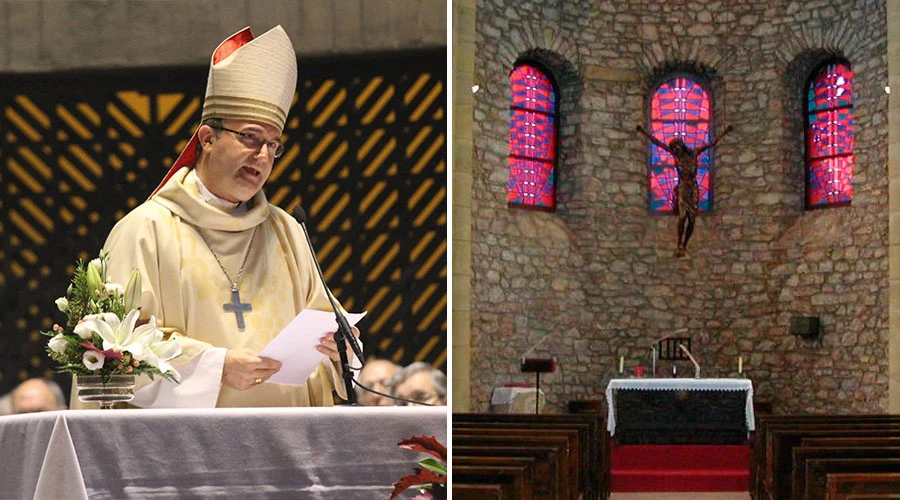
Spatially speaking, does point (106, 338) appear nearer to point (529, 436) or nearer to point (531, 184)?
point (529, 436)

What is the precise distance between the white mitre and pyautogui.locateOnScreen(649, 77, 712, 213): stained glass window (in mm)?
8509

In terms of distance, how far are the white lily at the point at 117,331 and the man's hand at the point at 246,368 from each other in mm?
280

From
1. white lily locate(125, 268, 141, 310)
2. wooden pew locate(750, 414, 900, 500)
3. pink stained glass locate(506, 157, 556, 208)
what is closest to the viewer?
white lily locate(125, 268, 141, 310)

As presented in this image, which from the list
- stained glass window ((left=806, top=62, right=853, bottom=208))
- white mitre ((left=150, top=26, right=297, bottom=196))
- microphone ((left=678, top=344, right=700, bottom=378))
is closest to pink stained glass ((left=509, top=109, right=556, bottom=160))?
microphone ((left=678, top=344, right=700, bottom=378))

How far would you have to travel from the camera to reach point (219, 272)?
3.59m

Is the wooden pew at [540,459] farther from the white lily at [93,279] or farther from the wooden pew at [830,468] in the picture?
the white lily at [93,279]

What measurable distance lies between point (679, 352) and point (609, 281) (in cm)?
94

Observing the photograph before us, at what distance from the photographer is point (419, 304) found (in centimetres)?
384

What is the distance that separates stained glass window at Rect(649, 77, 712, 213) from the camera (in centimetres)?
1177

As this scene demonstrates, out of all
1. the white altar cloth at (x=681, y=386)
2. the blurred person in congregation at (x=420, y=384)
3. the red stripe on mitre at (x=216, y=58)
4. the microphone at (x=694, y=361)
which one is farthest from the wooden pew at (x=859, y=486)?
the microphone at (x=694, y=361)

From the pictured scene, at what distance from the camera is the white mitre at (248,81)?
139 inches

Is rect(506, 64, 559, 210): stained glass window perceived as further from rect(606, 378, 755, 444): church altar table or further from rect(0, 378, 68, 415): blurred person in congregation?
rect(0, 378, 68, 415): blurred person in congregation

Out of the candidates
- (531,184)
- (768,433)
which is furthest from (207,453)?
(531,184)

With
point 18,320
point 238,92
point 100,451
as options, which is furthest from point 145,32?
point 100,451
